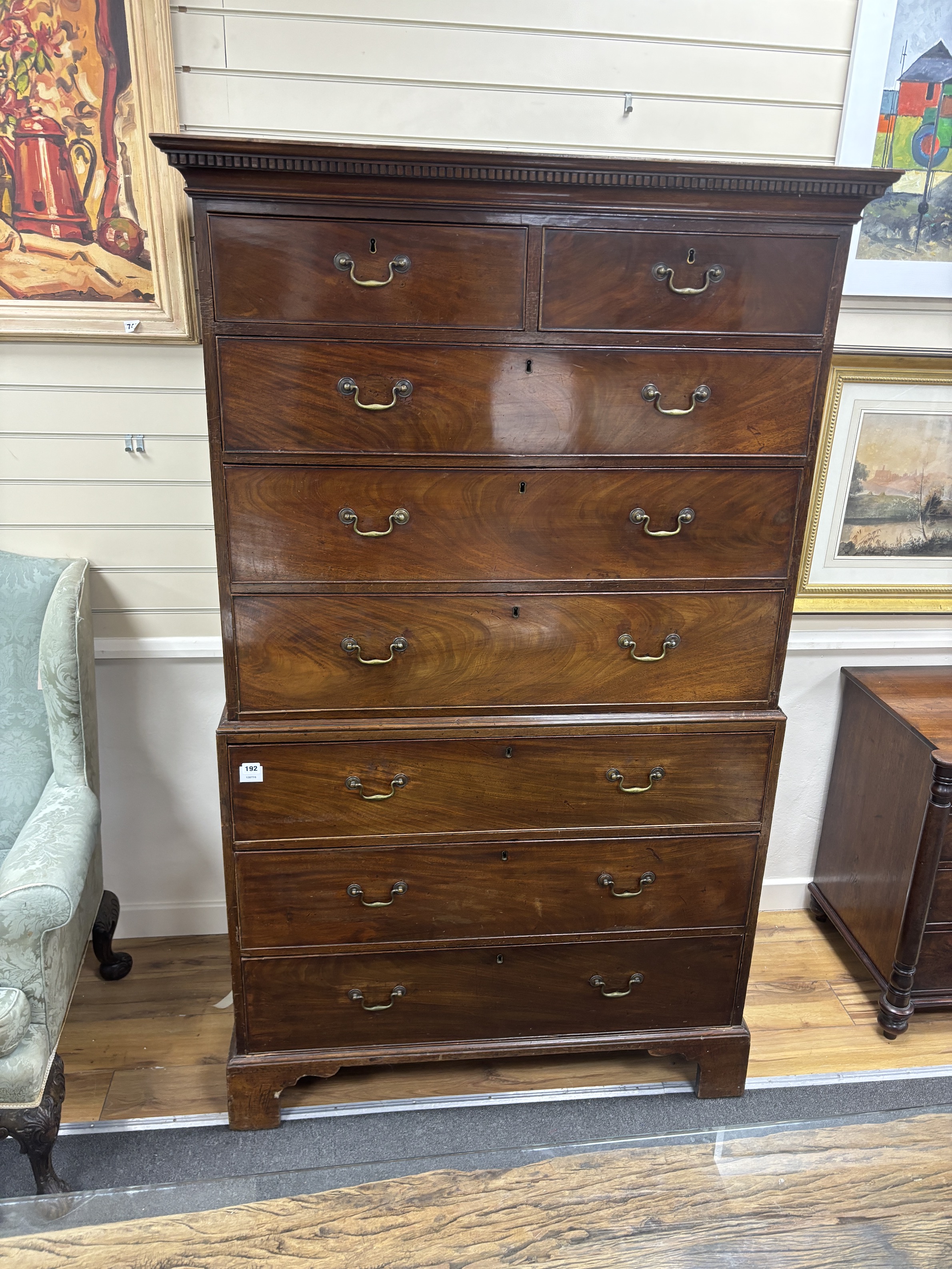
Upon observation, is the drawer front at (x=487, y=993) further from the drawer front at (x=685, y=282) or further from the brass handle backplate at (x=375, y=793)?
the drawer front at (x=685, y=282)

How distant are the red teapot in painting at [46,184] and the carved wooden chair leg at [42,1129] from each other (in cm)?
181

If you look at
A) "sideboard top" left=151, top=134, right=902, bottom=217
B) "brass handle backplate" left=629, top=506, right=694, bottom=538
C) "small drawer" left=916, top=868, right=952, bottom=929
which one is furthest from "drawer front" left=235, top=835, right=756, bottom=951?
"sideboard top" left=151, top=134, right=902, bottom=217

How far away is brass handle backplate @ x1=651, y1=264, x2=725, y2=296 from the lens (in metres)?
1.64

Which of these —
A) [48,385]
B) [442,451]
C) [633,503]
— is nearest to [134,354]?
[48,385]

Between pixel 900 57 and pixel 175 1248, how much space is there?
276 cm

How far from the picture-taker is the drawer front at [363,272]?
1562 mm

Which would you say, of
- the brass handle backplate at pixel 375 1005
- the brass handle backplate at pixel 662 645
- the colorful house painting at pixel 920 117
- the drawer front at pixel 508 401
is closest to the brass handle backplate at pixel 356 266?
the drawer front at pixel 508 401

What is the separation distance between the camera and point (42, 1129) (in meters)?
1.73

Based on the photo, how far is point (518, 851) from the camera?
195cm

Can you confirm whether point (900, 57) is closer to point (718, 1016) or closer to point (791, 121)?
point (791, 121)

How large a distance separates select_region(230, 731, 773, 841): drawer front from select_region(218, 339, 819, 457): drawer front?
0.61 metres

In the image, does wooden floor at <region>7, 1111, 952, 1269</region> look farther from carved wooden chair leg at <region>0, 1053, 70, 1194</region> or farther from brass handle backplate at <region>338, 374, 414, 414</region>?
brass handle backplate at <region>338, 374, 414, 414</region>

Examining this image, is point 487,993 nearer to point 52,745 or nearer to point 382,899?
point 382,899

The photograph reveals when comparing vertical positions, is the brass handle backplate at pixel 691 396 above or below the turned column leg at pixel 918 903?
above
